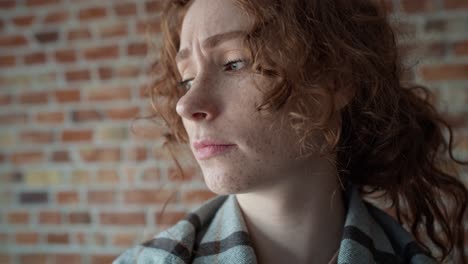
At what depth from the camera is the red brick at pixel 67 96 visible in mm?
1628

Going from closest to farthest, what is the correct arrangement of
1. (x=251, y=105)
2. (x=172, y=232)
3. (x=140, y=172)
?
(x=251, y=105) → (x=172, y=232) → (x=140, y=172)

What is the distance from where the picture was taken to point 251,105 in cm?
78

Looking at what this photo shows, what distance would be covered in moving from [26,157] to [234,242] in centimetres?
118

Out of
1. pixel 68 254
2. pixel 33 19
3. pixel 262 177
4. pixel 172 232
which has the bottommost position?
pixel 68 254

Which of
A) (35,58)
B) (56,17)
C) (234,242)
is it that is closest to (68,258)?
(35,58)

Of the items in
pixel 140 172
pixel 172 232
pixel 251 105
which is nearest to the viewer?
pixel 251 105

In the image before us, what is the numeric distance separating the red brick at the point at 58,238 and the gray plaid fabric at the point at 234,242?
2.70 feet

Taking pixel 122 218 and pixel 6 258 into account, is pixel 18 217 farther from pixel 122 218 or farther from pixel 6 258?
pixel 122 218

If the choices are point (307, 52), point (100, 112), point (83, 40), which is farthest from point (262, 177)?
point (83, 40)

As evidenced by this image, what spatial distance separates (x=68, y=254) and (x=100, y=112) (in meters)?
0.56

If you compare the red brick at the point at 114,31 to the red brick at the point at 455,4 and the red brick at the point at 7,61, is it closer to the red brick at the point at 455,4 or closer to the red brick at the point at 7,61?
the red brick at the point at 7,61

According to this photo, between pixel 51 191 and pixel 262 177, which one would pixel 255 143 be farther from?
pixel 51 191

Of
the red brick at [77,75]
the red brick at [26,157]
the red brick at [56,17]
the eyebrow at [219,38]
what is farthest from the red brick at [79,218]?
the eyebrow at [219,38]

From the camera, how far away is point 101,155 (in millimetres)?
1607
